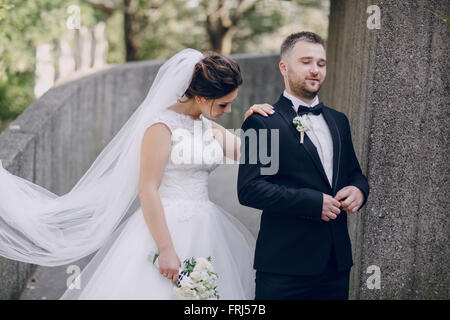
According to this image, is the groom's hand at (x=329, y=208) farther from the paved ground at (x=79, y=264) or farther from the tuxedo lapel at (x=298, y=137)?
the paved ground at (x=79, y=264)

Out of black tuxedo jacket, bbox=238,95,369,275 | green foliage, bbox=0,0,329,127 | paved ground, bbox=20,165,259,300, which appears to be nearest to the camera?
black tuxedo jacket, bbox=238,95,369,275

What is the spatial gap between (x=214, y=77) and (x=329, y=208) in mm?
914

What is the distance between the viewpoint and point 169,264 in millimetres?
3025

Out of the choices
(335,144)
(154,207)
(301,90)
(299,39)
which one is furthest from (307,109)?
(154,207)

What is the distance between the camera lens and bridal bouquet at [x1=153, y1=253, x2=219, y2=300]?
2951mm

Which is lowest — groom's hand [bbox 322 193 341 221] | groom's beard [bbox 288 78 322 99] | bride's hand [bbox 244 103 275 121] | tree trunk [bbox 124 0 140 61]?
groom's hand [bbox 322 193 341 221]

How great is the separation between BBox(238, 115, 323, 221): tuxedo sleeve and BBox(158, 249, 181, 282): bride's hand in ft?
1.51

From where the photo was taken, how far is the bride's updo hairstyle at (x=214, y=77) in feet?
10.3

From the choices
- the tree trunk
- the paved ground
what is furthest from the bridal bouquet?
the tree trunk

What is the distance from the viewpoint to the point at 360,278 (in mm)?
4043

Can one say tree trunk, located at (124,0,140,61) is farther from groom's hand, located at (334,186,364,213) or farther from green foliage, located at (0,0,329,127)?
groom's hand, located at (334,186,364,213)

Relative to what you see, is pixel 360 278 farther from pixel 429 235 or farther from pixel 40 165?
pixel 40 165
